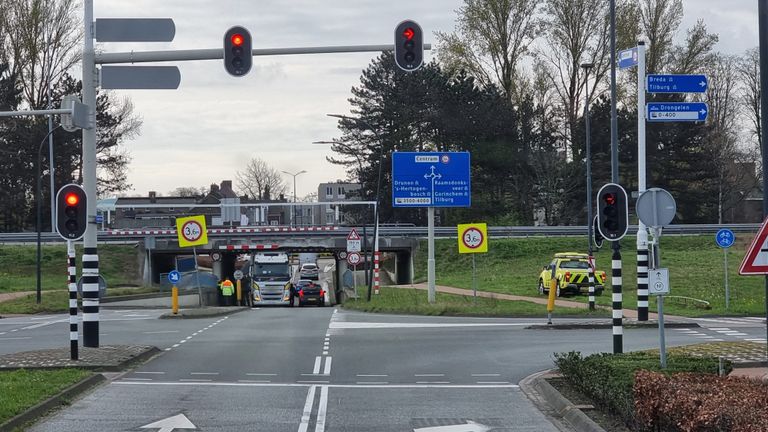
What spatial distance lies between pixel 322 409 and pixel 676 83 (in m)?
11.5

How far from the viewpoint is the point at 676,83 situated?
2086 centimetres

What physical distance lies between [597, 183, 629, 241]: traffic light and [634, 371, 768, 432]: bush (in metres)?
5.96

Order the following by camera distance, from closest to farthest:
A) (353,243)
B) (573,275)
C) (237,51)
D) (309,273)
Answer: (237,51), (573,275), (353,243), (309,273)

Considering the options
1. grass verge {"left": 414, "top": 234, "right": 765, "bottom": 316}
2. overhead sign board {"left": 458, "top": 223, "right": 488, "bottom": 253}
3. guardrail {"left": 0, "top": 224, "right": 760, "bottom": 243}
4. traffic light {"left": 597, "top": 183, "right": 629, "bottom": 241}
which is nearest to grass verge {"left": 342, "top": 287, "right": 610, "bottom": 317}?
overhead sign board {"left": 458, "top": 223, "right": 488, "bottom": 253}

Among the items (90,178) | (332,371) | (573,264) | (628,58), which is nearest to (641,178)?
(628,58)

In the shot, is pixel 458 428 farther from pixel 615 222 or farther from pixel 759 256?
pixel 615 222

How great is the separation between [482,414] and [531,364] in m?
6.10

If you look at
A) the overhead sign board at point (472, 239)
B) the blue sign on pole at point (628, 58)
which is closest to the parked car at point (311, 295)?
the overhead sign board at point (472, 239)

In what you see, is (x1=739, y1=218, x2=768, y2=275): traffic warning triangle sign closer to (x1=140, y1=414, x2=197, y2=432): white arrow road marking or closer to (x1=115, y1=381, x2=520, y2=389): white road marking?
(x1=115, y1=381, x2=520, y2=389): white road marking

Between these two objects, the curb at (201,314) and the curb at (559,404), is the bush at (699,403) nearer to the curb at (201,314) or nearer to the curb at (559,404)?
the curb at (559,404)

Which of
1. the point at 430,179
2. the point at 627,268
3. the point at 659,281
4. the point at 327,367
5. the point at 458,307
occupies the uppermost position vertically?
the point at 430,179

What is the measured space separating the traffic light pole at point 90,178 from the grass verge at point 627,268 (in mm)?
20988

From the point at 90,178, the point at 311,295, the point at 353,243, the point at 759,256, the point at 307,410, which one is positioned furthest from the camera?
the point at 311,295

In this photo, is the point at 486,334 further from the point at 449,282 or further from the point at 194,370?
the point at 449,282
